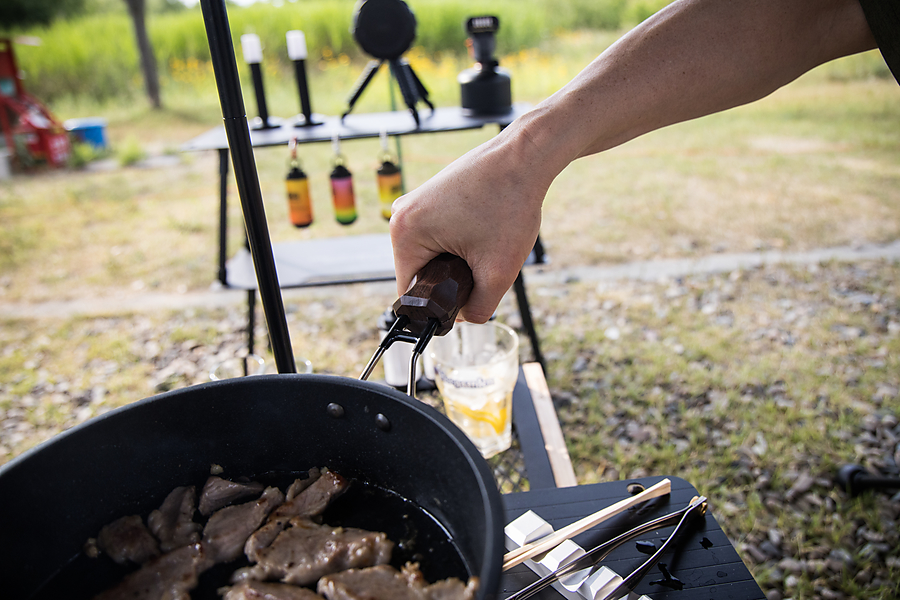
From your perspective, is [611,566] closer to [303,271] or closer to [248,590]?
[248,590]

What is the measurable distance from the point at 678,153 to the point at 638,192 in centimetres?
128

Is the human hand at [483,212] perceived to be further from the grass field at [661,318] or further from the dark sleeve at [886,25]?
the grass field at [661,318]

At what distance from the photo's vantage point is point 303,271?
8.44ft

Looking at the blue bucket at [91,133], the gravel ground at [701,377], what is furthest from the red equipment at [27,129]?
the gravel ground at [701,377]

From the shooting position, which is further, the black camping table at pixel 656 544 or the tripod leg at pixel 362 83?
the tripod leg at pixel 362 83

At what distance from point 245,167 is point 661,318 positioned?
2.58m

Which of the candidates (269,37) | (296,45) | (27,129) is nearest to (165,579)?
(296,45)

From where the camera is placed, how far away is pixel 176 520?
2.68 ft

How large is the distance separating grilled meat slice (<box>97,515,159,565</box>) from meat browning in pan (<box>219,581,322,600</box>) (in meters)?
0.13

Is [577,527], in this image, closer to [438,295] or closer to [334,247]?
[438,295]

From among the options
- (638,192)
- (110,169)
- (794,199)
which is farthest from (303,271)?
(110,169)

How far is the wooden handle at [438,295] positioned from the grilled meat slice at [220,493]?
1.09 ft

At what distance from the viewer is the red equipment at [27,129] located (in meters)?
6.38

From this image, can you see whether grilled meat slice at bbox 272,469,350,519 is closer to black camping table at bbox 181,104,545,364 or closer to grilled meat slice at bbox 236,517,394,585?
grilled meat slice at bbox 236,517,394,585
